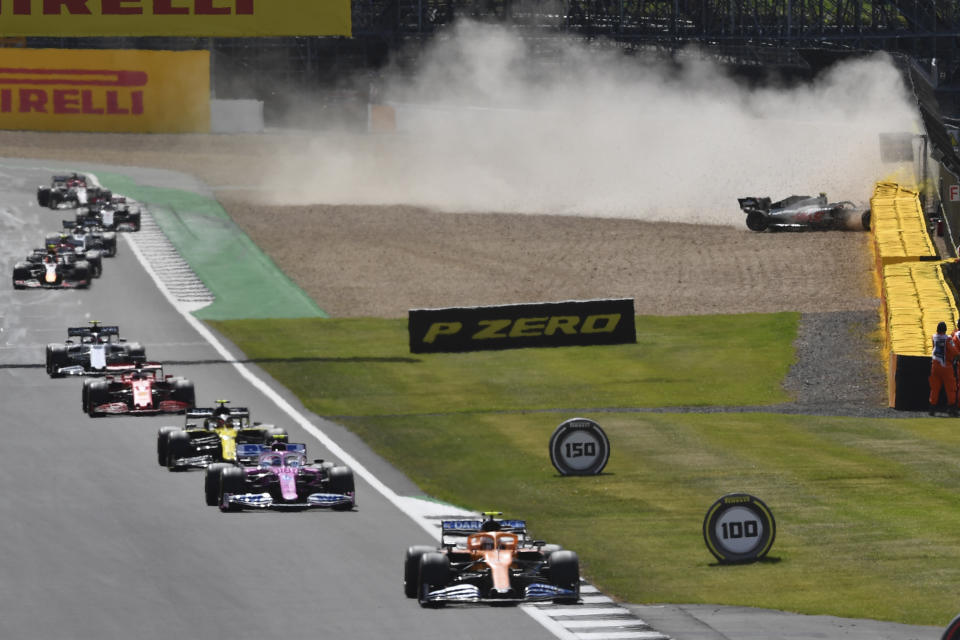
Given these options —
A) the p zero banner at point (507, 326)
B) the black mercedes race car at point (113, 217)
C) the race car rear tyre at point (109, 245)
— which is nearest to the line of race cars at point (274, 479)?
the p zero banner at point (507, 326)

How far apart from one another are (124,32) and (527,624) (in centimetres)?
2303

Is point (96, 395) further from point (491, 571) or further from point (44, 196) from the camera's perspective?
point (44, 196)

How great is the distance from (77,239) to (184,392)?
71.5 ft

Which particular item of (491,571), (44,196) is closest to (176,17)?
(491,571)

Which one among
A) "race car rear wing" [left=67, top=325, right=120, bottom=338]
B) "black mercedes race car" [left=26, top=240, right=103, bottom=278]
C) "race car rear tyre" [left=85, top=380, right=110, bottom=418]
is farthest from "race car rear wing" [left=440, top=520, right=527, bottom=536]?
"black mercedes race car" [left=26, top=240, right=103, bottom=278]

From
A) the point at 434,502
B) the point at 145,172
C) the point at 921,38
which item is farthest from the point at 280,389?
the point at 921,38

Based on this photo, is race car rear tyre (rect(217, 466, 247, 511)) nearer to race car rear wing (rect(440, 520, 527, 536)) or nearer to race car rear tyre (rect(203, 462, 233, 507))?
race car rear tyre (rect(203, 462, 233, 507))

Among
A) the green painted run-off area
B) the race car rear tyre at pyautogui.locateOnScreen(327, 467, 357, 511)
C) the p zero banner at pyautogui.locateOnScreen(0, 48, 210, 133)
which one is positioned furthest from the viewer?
the p zero banner at pyautogui.locateOnScreen(0, 48, 210, 133)

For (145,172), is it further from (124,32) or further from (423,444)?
(423,444)

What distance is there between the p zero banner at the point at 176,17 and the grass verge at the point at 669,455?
6.49m

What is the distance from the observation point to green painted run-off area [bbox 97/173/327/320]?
45.2 meters

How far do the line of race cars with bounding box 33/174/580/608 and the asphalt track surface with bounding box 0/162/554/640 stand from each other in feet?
0.65

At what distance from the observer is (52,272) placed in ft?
149

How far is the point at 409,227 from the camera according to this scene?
194 ft
